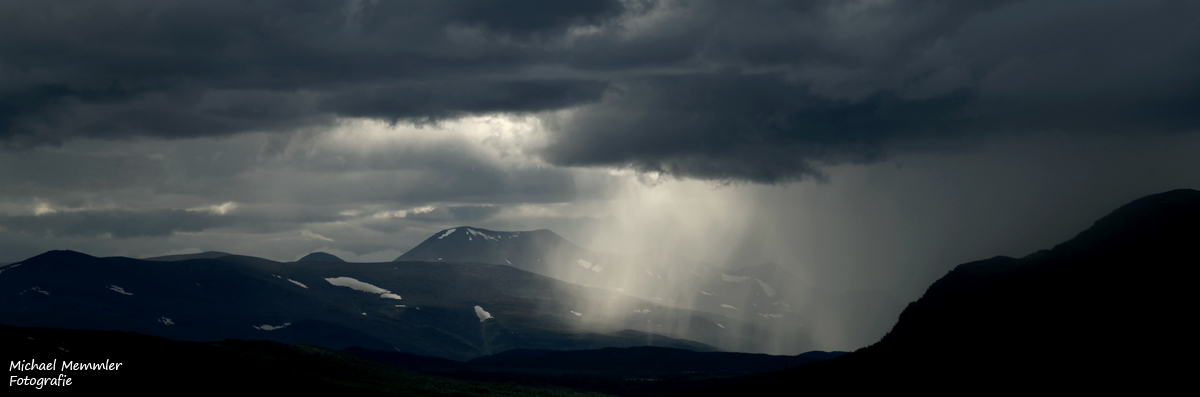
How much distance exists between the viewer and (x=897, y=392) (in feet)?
259

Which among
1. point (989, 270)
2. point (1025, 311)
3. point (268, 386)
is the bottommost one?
point (268, 386)

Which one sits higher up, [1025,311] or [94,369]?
[1025,311]

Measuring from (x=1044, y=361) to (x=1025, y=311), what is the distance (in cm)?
1938

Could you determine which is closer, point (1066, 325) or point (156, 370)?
point (1066, 325)

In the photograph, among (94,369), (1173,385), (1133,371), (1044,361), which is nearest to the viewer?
(1173,385)

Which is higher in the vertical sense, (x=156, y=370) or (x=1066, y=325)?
(x=1066, y=325)

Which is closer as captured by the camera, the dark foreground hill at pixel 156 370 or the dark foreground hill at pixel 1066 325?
the dark foreground hill at pixel 1066 325

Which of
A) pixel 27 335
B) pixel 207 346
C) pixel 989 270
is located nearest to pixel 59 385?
pixel 27 335

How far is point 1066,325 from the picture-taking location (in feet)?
280

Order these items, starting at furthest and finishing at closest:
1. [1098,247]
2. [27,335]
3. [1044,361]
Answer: [1098,247] < [27,335] < [1044,361]

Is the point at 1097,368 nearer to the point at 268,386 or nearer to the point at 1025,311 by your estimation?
the point at 1025,311

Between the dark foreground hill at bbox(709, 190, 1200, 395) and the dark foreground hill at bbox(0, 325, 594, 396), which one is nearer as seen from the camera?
the dark foreground hill at bbox(709, 190, 1200, 395)

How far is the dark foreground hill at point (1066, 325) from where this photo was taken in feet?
235

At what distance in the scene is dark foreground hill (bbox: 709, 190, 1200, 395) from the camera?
71.5m
